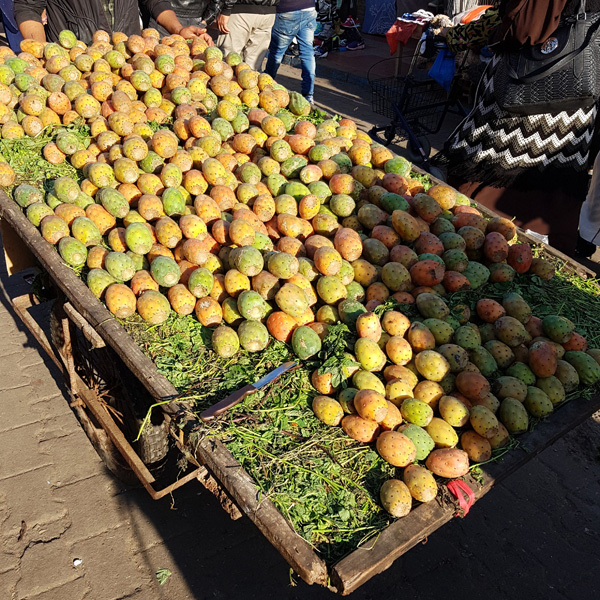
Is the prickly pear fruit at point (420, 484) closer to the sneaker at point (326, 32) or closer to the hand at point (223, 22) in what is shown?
the hand at point (223, 22)

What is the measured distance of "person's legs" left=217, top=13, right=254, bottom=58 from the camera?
6082mm

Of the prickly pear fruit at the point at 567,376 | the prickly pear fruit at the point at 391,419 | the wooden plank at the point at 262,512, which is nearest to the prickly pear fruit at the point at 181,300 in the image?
the wooden plank at the point at 262,512

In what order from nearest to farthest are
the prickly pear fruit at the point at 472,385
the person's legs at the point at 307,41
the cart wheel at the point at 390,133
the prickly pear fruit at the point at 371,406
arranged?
1. the prickly pear fruit at the point at 371,406
2. the prickly pear fruit at the point at 472,385
3. the cart wheel at the point at 390,133
4. the person's legs at the point at 307,41

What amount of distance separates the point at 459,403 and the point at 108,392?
1.97 metres

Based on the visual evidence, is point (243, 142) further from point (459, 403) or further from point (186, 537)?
point (186, 537)

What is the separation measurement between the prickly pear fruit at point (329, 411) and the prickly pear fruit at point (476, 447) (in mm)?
556

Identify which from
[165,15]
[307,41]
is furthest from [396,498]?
[307,41]

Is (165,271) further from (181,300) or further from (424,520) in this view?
(424,520)

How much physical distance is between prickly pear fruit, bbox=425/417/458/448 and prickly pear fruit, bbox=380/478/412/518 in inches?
11.9

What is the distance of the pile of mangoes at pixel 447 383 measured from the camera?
208 cm

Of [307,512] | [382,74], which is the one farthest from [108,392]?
[382,74]

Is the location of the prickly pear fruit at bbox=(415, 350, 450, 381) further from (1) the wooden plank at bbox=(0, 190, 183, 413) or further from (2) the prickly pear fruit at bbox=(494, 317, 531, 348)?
(1) the wooden plank at bbox=(0, 190, 183, 413)

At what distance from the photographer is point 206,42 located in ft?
15.2

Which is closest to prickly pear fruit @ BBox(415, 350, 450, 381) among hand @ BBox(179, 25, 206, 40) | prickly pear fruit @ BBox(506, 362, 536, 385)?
prickly pear fruit @ BBox(506, 362, 536, 385)
